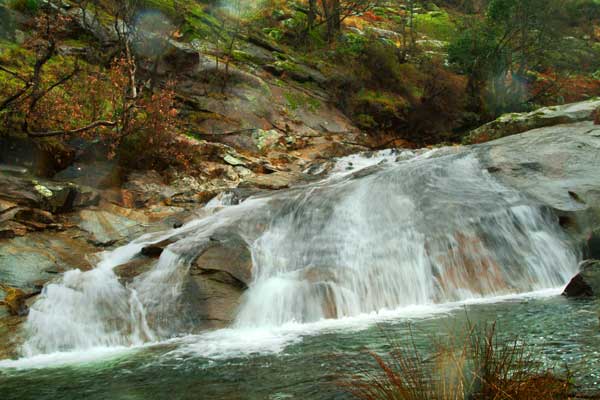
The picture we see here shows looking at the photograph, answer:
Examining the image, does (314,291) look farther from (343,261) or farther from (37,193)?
(37,193)

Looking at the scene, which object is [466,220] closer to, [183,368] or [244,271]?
[244,271]

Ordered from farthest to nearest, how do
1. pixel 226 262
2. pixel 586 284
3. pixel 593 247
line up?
pixel 593 247 → pixel 226 262 → pixel 586 284

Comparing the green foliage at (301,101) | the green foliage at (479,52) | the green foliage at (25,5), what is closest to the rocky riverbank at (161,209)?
the green foliage at (301,101)

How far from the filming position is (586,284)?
253 inches

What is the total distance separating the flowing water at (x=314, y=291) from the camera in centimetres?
477

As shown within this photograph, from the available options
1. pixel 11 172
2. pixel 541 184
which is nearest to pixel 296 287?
pixel 541 184

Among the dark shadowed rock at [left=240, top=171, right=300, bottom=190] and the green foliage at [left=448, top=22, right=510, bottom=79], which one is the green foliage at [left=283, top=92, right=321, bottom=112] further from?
the green foliage at [left=448, top=22, right=510, bottom=79]

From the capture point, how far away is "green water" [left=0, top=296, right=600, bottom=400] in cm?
404

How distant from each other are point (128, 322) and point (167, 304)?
1.92ft

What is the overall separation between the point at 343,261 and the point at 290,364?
3556mm

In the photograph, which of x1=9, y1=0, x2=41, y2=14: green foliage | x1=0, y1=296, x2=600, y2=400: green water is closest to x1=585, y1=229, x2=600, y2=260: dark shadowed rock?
x1=0, y1=296, x2=600, y2=400: green water

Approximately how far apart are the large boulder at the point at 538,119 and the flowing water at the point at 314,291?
504cm

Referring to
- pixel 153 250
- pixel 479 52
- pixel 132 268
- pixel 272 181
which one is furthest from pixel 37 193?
pixel 479 52

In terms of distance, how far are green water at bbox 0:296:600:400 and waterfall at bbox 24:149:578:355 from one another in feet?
3.19
